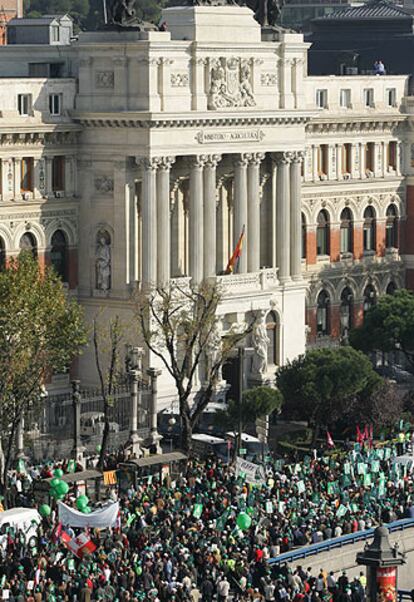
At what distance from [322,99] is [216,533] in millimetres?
48823

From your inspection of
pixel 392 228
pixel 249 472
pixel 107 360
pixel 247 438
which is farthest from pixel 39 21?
pixel 249 472

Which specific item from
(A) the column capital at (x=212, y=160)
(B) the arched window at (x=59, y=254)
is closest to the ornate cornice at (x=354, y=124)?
(A) the column capital at (x=212, y=160)

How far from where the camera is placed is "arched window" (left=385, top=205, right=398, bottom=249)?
473ft

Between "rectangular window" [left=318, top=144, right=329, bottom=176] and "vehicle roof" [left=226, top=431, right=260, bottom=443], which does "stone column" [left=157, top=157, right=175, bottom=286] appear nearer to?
"vehicle roof" [left=226, top=431, right=260, bottom=443]

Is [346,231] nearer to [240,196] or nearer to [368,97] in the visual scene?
[368,97]

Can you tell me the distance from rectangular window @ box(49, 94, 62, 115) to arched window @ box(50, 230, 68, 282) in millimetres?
5352

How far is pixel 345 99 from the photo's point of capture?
13938cm

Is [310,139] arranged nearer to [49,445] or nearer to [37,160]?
[37,160]

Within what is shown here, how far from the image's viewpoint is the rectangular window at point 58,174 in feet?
405

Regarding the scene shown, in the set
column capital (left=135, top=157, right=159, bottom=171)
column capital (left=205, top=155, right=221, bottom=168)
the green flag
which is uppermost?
column capital (left=205, top=155, right=221, bottom=168)

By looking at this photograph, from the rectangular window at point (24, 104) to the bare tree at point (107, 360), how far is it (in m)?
9.52

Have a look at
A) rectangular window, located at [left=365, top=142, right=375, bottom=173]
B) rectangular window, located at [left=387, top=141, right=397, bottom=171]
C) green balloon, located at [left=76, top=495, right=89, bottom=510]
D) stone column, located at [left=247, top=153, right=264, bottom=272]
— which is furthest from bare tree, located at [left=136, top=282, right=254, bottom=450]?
rectangular window, located at [left=387, top=141, right=397, bottom=171]

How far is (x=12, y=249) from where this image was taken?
121 metres

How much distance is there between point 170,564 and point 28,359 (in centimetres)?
1838
